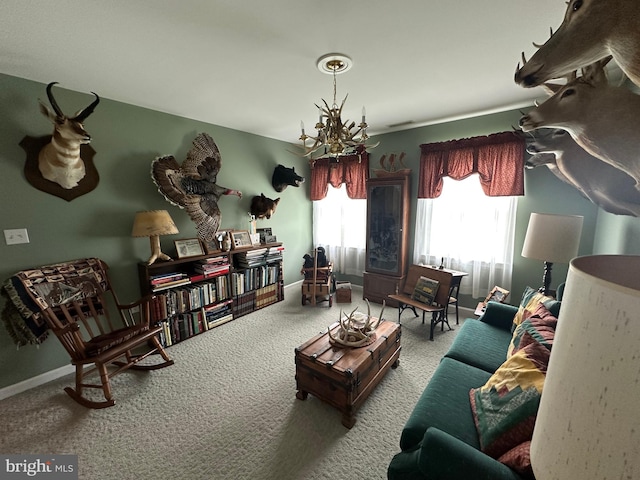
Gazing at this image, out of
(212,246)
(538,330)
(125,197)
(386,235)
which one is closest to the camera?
(538,330)

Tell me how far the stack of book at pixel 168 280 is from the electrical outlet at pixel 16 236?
96cm

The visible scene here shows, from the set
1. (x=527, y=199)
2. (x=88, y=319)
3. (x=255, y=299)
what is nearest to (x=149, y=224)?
(x=88, y=319)

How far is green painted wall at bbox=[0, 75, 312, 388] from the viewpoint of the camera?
2.05 metres

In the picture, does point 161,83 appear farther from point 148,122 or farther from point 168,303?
point 168,303

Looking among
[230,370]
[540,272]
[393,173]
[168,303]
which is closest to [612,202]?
[540,272]

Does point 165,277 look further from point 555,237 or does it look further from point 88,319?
point 555,237

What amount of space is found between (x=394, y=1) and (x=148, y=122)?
8.56 ft

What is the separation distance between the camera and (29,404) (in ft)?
6.51

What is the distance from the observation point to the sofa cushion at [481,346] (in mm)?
1710

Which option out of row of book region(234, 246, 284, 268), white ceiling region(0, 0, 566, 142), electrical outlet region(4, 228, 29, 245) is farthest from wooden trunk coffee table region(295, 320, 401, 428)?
electrical outlet region(4, 228, 29, 245)

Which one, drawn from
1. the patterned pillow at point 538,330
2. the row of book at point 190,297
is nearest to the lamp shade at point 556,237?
the patterned pillow at point 538,330

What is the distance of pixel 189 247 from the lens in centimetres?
304

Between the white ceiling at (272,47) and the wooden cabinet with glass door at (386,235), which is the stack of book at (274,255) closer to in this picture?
the wooden cabinet with glass door at (386,235)

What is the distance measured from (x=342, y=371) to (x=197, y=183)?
2571 mm
